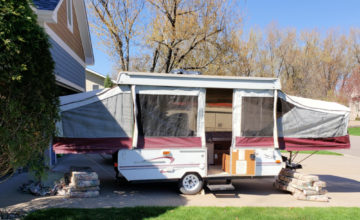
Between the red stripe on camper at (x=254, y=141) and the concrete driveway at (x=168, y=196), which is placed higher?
the red stripe on camper at (x=254, y=141)

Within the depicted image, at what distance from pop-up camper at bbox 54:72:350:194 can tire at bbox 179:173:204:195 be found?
0.02 m

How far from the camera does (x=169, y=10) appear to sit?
43.9 ft

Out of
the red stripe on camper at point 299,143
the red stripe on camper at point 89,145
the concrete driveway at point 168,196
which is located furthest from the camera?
the red stripe on camper at point 299,143

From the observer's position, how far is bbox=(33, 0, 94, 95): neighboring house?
29.3ft

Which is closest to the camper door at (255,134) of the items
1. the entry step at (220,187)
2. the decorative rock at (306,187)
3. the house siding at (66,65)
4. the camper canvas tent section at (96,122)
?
the entry step at (220,187)

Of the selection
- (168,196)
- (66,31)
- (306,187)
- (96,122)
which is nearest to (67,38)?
(66,31)

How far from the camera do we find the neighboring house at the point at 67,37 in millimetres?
8930

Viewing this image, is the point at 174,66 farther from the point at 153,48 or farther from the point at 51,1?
the point at 51,1

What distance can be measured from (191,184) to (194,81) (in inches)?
101

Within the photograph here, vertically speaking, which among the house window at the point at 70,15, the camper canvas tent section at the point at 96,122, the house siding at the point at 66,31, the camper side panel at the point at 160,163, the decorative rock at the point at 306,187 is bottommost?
the decorative rock at the point at 306,187

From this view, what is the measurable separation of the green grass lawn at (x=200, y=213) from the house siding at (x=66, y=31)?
21.1 ft

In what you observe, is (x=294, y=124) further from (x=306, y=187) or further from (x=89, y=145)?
(x=89, y=145)

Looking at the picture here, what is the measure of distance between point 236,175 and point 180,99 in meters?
2.37

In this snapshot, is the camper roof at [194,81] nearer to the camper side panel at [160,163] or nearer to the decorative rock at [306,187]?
the camper side panel at [160,163]
